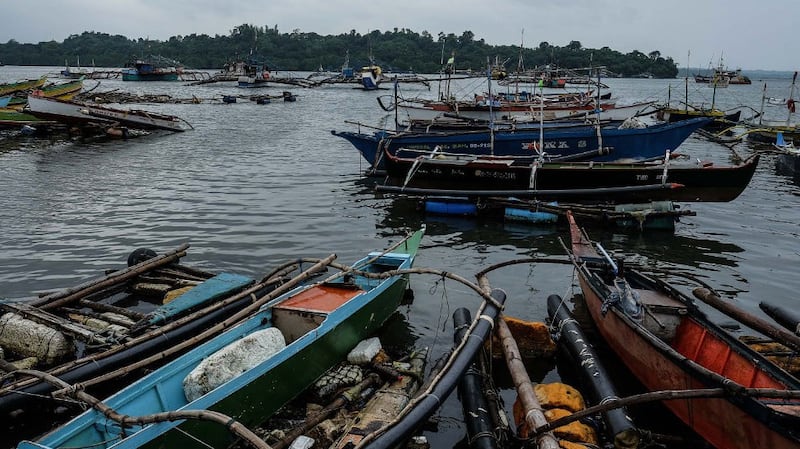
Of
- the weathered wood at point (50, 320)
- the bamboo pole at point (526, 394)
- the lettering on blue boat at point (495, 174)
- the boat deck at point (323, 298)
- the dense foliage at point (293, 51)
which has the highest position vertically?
the dense foliage at point (293, 51)

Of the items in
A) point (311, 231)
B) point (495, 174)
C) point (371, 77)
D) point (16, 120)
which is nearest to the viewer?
point (311, 231)

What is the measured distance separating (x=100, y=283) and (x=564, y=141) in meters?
18.2

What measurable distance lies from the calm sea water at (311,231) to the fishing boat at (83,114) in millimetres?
5488

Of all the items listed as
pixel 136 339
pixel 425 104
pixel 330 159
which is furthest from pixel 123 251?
pixel 425 104

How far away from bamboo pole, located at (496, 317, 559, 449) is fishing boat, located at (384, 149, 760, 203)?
10790 mm

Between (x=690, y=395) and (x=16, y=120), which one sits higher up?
(x=16, y=120)

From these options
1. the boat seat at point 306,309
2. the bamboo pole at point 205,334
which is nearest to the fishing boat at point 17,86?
the bamboo pole at point 205,334

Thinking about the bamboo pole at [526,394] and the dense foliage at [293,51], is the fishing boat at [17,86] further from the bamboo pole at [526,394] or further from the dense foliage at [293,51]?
the dense foliage at [293,51]

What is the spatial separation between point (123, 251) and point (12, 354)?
629 centimetres

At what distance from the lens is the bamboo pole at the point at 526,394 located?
6180 millimetres

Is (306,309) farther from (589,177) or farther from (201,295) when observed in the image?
(589,177)

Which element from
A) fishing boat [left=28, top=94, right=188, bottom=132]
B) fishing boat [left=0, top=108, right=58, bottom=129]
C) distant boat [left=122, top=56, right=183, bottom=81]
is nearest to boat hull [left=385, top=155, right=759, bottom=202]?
fishing boat [left=28, top=94, right=188, bottom=132]

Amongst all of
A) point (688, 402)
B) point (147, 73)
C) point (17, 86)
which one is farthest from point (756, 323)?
point (147, 73)

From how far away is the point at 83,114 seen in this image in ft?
115
